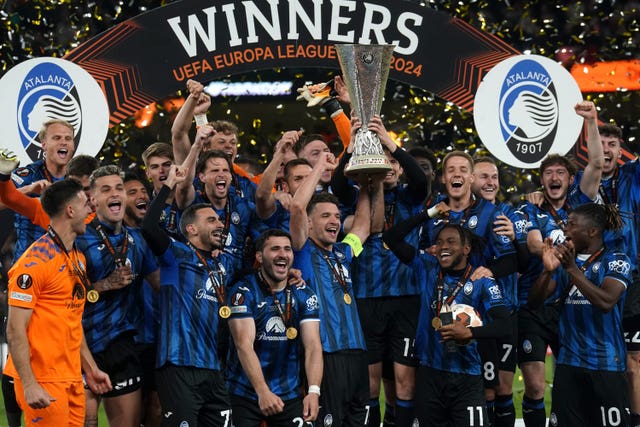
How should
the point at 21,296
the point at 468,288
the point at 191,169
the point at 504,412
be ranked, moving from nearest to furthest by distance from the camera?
the point at 21,296 < the point at 191,169 < the point at 468,288 < the point at 504,412

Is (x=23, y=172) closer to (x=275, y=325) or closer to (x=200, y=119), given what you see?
(x=200, y=119)

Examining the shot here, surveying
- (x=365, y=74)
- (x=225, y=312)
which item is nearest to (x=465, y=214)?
(x=365, y=74)

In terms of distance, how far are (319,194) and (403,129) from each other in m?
4.58

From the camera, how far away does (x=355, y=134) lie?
22.7 ft

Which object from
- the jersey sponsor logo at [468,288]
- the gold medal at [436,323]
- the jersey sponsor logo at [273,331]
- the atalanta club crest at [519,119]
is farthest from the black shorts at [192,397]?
the atalanta club crest at [519,119]

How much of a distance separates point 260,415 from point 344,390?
1.96 feet

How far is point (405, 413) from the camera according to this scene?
280 inches

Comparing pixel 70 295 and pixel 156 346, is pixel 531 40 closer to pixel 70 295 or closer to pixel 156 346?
pixel 156 346

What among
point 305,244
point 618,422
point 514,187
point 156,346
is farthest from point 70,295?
point 514,187

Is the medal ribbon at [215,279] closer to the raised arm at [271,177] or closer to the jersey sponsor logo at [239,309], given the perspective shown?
the jersey sponsor logo at [239,309]

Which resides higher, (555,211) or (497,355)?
(555,211)

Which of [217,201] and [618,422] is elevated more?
[217,201]

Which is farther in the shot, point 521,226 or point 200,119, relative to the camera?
point 521,226

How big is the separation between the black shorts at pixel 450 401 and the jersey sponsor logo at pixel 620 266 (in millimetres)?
980
